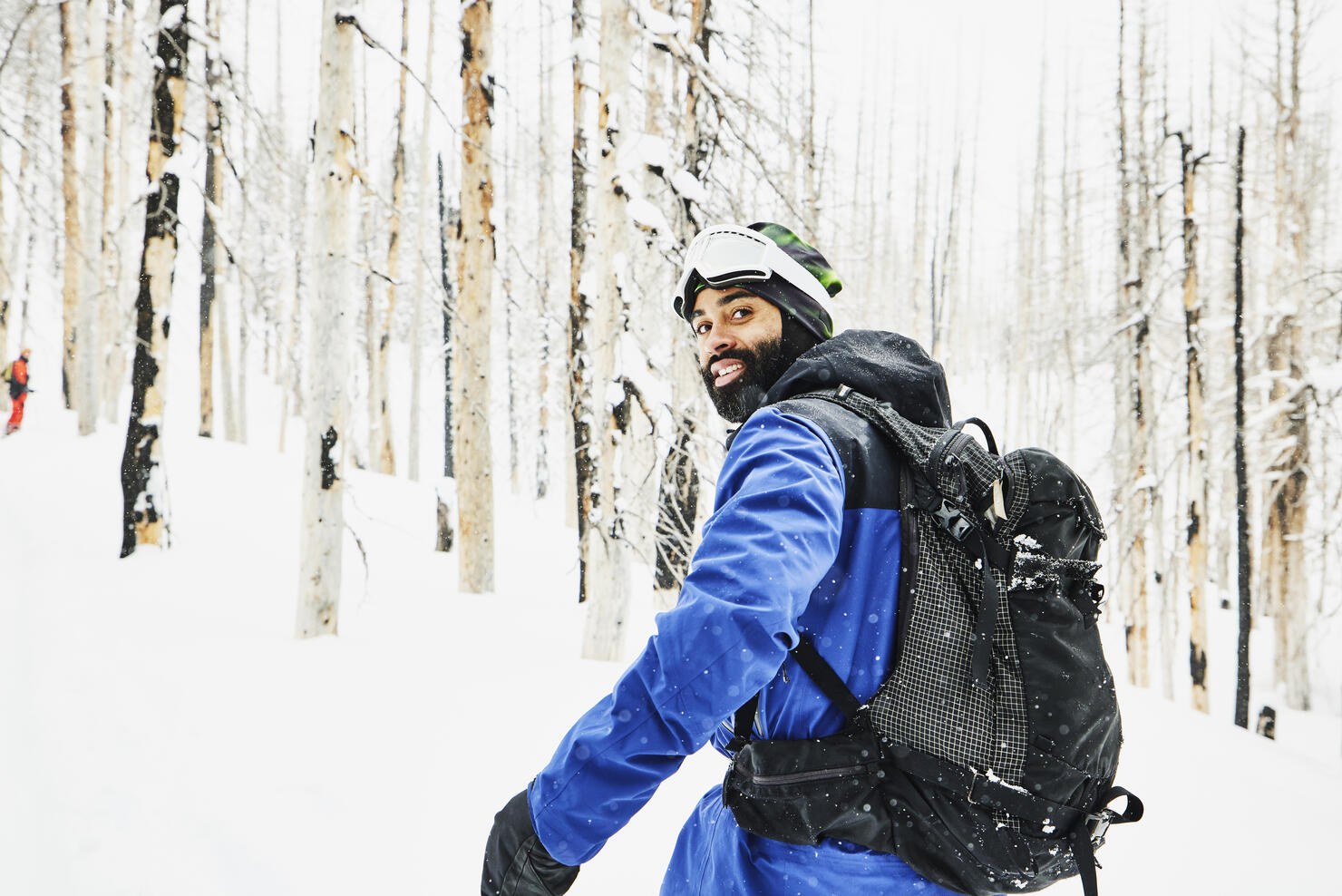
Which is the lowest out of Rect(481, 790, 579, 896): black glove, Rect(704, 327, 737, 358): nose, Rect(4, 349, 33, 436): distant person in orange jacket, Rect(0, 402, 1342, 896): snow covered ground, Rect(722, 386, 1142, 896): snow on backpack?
Rect(0, 402, 1342, 896): snow covered ground

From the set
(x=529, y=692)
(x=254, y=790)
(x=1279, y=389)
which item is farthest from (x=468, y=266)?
(x=1279, y=389)

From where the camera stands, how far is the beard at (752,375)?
1.71m

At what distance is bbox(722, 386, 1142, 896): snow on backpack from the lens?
115cm

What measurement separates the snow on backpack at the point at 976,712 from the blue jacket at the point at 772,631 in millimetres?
37

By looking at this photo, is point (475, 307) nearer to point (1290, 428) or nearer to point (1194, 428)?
point (1194, 428)

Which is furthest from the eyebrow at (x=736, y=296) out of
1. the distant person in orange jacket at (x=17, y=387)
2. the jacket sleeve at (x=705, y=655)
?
the distant person in orange jacket at (x=17, y=387)

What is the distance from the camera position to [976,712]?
3.84 ft

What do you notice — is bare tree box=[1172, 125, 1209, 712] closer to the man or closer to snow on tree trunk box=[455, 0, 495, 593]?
snow on tree trunk box=[455, 0, 495, 593]

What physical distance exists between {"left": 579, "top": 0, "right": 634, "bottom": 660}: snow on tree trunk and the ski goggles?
3.81 metres

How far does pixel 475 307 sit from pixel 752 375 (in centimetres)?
777

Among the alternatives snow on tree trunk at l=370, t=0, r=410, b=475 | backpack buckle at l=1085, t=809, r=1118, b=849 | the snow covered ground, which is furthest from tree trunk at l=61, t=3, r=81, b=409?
backpack buckle at l=1085, t=809, r=1118, b=849

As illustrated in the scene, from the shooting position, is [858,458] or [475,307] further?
[475,307]

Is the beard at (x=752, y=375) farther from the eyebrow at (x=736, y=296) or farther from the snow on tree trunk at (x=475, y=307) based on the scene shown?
the snow on tree trunk at (x=475, y=307)

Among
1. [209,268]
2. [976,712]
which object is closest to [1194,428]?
[976,712]
